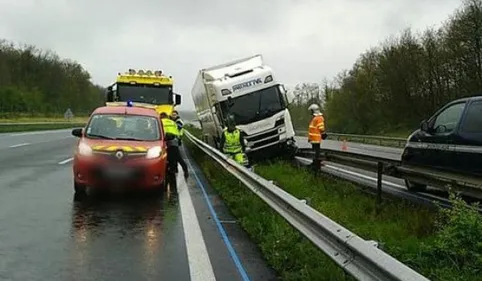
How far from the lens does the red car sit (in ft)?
37.2

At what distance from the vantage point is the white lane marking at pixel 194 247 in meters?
6.21

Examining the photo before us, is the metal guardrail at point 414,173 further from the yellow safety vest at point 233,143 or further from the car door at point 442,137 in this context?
the yellow safety vest at point 233,143

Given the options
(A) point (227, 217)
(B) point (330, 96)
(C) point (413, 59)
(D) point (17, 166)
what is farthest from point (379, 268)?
(B) point (330, 96)

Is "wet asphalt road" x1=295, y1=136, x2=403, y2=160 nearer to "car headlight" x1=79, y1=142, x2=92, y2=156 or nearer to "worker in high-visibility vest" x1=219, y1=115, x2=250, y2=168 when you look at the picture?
"worker in high-visibility vest" x1=219, y1=115, x2=250, y2=168

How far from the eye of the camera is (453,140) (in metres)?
10.6

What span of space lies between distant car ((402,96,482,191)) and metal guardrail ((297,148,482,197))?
0.85ft

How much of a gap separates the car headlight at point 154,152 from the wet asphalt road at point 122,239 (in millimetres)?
830

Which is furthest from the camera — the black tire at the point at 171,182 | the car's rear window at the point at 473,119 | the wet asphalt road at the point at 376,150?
the wet asphalt road at the point at 376,150

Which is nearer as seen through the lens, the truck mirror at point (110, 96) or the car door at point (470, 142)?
the car door at point (470, 142)

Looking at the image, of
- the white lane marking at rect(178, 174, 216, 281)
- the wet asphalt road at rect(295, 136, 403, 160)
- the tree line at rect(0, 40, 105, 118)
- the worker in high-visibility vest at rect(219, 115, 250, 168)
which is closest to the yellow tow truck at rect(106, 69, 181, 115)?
the wet asphalt road at rect(295, 136, 403, 160)

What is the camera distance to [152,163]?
11641 mm

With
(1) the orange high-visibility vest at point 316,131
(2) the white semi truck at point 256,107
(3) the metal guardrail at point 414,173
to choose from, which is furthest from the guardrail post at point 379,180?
(2) the white semi truck at point 256,107

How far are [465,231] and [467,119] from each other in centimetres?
462

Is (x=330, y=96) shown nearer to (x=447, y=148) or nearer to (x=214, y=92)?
(x=214, y=92)
